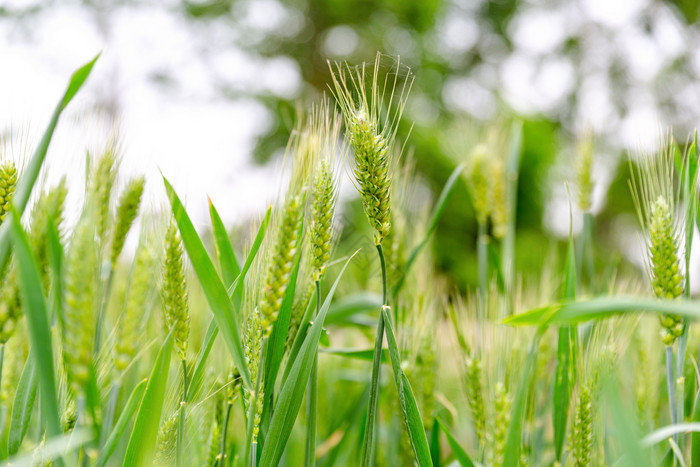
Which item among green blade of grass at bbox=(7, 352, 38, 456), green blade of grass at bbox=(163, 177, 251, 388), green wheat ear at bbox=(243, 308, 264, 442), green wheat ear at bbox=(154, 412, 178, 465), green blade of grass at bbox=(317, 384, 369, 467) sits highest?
green blade of grass at bbox=(163, 177, 251, 388)

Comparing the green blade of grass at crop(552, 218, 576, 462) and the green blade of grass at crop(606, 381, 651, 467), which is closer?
the green blade of grass at crop(606, 381, 651, 467)

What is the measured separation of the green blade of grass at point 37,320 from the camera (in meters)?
0.37

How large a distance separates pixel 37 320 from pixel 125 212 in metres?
0.37

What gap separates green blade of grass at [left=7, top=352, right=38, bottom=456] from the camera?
21.1 inches

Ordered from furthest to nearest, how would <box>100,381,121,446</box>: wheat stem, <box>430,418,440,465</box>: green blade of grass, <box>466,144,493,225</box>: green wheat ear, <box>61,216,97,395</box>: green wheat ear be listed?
<box>466,144,493,225</box>: green wheat ear, <box>430,418,440,465</box>: green blade of grass, <box>100,381,121,446</box>: wheat stem, <box>61,216,97,395</box>: green wheat ear

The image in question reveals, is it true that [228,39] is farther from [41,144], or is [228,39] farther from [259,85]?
[41,144]

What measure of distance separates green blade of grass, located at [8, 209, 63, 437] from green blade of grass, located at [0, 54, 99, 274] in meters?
0.10

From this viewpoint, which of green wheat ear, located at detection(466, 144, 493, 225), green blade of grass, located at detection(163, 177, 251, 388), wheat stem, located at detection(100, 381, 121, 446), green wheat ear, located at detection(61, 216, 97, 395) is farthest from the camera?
green wheat ear, located at detection(466, 144, 493, 225)

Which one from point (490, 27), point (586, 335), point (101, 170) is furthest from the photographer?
point (490, 27)

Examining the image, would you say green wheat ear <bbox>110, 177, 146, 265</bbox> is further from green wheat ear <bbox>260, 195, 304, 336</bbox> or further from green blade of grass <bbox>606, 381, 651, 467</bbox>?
green blade of grass <bbox>606, 381, 651, 467</bbox>

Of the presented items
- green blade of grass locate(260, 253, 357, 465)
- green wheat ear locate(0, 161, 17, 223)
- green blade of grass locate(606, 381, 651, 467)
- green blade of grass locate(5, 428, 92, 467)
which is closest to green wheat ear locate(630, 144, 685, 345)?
green blade of grass locate(606, 381, 651, 467)

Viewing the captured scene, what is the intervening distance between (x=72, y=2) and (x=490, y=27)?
641cm

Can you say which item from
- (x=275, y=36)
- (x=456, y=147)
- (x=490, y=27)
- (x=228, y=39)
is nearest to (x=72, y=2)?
(x=228, y=39)

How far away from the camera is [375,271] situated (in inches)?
34.3
